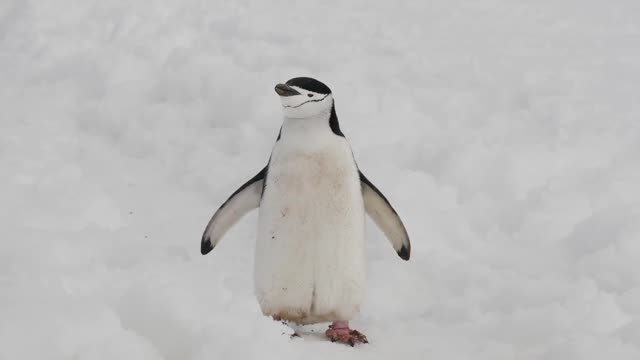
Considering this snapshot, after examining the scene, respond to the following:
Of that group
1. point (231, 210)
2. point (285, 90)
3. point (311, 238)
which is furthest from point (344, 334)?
point (285, 90)

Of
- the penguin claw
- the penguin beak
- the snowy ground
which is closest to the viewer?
the snowy ground

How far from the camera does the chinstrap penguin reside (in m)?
2.49

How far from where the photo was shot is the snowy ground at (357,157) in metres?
2.22

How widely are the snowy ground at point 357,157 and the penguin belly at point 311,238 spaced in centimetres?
11

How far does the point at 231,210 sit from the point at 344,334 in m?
0.51

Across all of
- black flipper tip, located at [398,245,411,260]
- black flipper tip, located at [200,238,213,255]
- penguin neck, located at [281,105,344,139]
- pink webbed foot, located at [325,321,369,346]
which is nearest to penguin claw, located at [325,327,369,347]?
pink webbed foot, located at [325,321,369,346]

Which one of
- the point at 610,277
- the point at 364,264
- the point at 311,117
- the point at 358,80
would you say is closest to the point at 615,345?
the point at 610,277

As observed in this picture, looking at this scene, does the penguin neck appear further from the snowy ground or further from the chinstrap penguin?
the snowy ground

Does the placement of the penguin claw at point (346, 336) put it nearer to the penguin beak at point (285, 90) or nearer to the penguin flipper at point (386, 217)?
the penguin flipper at point (386, 217)

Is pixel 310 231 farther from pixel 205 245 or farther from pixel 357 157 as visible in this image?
pixel 357 157

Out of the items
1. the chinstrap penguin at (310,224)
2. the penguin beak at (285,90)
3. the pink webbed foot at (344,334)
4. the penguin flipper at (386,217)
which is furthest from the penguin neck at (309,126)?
the pink webbed foot at (344,334)

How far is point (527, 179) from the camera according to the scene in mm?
3809

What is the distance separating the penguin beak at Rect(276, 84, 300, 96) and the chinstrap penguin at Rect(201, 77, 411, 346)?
25mm

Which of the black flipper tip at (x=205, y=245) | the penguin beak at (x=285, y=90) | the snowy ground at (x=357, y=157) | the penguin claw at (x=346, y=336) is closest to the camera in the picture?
the snowy ground at (x=357, y=157)
